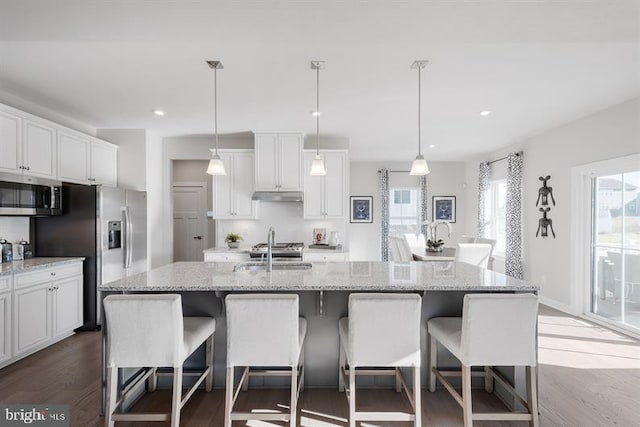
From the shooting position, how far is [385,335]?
73.9 inches

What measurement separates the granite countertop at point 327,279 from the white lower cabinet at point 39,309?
58.0 inches

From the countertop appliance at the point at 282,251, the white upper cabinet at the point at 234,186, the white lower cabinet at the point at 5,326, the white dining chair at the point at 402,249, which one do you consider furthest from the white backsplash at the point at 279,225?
the white lower cabinet at the point at 5,326

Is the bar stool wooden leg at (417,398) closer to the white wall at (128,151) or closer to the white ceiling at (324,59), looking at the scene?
the white ceiling at (324,59)

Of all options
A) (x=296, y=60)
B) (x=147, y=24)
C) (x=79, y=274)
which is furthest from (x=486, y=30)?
(x=79, y=274)

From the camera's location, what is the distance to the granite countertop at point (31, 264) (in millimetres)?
2869

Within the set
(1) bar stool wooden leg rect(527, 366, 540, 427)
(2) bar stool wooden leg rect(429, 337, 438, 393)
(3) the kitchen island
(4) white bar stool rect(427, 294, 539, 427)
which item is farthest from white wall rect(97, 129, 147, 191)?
(1) bar stool wooden leg rect(527, 366, 540, 427)

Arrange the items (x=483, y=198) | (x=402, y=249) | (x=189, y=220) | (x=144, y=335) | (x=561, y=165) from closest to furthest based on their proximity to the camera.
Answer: (x=144, y=335)
(x=561, y=165)
(x=402, y=249)
(x=189, y=220)
(x=483, y=198)

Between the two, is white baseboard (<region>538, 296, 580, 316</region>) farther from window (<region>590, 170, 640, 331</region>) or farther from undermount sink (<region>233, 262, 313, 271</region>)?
undermount sink (<region>233, 262, 313, 271</region>)

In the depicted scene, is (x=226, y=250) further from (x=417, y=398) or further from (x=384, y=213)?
(x=384, y=213)

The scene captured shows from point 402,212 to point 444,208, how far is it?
944mm

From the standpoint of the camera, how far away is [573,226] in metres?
4.31

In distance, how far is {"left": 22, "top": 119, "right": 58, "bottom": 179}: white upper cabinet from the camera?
3232 millimetres

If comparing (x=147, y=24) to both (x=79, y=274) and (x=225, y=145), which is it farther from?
(x=225, y=145)

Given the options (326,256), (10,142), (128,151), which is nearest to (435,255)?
(326,256)
